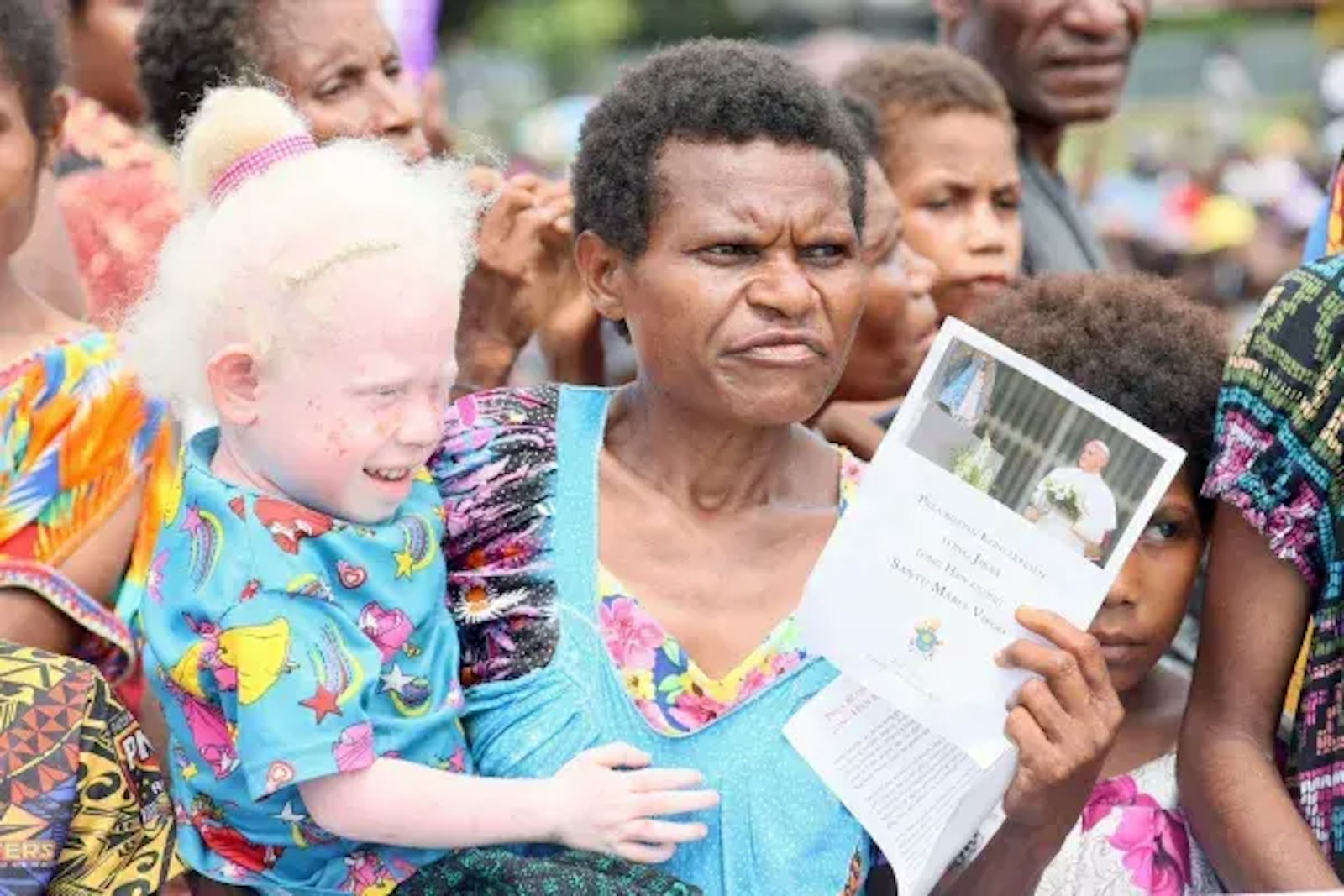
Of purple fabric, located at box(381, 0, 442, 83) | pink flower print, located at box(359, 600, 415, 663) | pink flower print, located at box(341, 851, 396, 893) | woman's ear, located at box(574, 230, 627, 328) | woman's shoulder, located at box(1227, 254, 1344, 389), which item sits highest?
woman's shoulder, located at box(1227, 254, 1344, 389)

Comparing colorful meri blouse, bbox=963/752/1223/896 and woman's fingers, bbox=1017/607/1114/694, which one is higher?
woman's fingers, bbox=1017/607/1114/694

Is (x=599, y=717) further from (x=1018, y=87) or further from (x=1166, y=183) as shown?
(x=1166, y=183)

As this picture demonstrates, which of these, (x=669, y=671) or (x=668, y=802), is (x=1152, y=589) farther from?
(x=668, y=802)

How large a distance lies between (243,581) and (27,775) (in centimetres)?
36

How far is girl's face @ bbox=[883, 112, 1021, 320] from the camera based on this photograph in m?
4.36

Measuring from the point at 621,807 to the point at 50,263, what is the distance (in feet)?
6.50

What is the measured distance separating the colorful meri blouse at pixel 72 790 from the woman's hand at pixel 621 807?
1.78ft

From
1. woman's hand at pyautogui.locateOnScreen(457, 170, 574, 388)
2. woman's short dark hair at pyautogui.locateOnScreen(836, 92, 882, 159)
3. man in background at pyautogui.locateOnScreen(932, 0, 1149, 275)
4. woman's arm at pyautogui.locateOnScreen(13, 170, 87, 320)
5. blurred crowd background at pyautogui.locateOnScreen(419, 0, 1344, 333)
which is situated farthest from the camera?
blurred crowd background at pyautogui.locateOnScreen(419, 0, 1344, 333)

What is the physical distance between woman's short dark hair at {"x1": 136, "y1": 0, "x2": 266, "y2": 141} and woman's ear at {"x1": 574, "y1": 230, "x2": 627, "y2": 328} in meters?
1.16

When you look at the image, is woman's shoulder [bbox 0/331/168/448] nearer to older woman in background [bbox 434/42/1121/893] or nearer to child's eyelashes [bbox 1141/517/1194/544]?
older woman in background [bbox 434/42/1121/893]

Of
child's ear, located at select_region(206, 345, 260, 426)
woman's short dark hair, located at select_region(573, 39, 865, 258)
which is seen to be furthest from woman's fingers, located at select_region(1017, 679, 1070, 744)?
child's ear, located at select_region(206, 345, 260, 426)

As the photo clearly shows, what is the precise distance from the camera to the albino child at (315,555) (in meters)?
2.59

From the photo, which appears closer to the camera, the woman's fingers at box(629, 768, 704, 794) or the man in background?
the woman's fingers at box(629, 768, 704, 794)

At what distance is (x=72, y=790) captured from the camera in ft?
8.66
